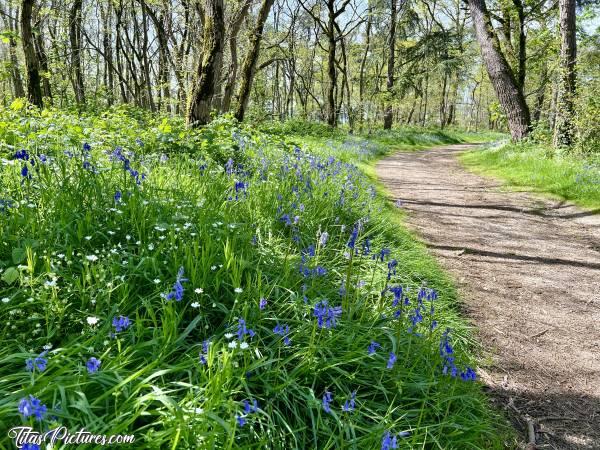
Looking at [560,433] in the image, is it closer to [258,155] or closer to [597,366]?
[597,366]

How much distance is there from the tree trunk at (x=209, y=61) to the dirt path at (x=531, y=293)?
3859 mm

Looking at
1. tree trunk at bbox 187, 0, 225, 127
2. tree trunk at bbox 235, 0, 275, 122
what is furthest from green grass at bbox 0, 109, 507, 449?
tree trunk at bbox 235, 0, 275, 122

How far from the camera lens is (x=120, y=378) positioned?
1639 millimetres

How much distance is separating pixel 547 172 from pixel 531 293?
244 inches

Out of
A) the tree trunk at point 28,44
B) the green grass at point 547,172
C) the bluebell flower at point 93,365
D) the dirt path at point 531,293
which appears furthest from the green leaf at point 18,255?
the tree trunk at point 28,44

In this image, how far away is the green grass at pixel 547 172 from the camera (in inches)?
303

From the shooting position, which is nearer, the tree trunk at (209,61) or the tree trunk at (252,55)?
the tree trunk at (209,61)

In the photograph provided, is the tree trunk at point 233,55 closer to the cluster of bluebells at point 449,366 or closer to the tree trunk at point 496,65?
the tree trunk at point 496,65

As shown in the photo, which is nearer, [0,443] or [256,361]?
[0,443]

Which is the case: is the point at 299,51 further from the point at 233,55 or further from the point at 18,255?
the point at 18,255

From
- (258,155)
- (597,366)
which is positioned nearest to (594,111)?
(258,155)

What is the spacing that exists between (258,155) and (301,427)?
4.79 metres

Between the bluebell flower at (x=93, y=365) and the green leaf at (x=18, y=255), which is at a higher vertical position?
the green leaf at (x=18, y=255)

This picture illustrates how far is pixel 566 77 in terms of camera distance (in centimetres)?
1003
